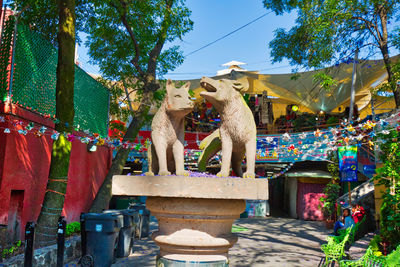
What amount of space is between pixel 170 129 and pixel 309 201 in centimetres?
1533

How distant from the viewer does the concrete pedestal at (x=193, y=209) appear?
312cm

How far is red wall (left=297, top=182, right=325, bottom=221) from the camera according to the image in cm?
1750

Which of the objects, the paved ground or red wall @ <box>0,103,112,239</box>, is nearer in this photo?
red wall @ <box>0,103,112,239</box>

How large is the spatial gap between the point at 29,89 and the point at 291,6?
943cm

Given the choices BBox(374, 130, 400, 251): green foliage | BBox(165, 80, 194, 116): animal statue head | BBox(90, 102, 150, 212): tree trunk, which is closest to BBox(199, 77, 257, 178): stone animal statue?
BBox(165, 80, 194, 116): animal statue head

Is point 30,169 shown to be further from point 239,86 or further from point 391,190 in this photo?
point 391,190

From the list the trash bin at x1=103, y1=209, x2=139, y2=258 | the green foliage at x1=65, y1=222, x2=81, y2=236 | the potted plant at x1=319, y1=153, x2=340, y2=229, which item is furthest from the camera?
the potted plant at x1=319, y1=153, x2=340, y2=229

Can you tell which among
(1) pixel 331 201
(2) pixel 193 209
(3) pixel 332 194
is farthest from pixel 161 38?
(2) pixel 193 209

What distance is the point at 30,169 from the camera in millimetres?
7781

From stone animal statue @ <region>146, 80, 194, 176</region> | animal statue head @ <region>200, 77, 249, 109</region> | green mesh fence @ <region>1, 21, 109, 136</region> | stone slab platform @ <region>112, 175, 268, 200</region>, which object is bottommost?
stone slab platform @ <region>112, 175, 268, 200</region>

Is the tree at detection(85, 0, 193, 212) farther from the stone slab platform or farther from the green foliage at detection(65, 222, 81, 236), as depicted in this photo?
the stone slab platform

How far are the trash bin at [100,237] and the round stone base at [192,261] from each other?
4.57m

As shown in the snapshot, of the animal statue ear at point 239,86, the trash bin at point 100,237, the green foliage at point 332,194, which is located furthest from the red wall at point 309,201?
the animal statue ear at point 239,86

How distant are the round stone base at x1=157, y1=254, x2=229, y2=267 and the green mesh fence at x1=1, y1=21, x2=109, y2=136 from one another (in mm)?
5365
